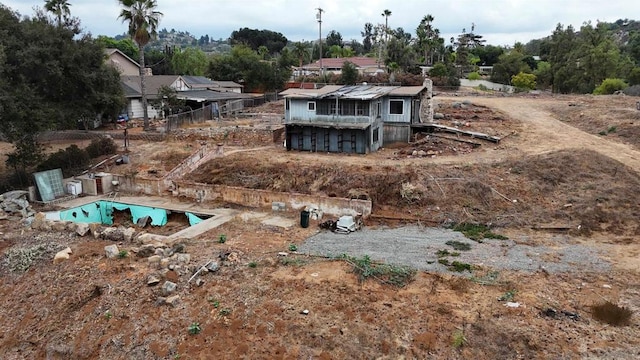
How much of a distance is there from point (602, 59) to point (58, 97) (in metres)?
59.6

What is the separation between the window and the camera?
1255 inches

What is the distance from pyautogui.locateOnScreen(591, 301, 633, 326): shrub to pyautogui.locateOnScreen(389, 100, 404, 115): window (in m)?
20.1

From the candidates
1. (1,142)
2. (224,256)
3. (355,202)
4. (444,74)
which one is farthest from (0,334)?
(444,74)

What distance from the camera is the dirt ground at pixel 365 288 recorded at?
12.4 m

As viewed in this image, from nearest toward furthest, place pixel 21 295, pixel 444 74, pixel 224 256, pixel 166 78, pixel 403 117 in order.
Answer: pixel 21 295 < pixel 224 256 < pixel 403 117 < pixel 166 78 < pixel 444 74

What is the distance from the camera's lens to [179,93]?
45.6m

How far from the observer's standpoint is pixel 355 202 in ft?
71.9

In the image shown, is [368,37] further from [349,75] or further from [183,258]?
[183,258]

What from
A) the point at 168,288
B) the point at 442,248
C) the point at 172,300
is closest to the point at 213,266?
the point at 168,288

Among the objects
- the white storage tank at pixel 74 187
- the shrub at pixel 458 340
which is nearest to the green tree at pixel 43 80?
the white storage tank at pixel 74 187

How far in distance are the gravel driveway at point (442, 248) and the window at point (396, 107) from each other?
43.8 ft

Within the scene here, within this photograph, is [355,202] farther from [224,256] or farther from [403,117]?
[403,117]

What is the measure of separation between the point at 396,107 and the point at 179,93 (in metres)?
23.2

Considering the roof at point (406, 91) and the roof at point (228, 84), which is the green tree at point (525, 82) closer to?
the roof at point (228, 84)
